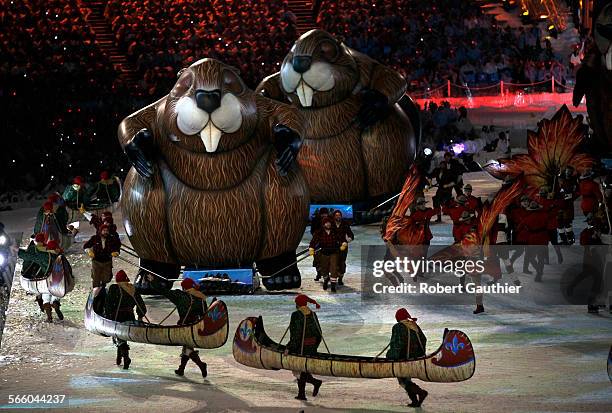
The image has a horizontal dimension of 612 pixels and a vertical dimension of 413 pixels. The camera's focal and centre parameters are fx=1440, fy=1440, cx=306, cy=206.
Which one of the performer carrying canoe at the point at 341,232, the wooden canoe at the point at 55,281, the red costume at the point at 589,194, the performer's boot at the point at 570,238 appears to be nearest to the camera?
the wooden canoe at the point at 55,281

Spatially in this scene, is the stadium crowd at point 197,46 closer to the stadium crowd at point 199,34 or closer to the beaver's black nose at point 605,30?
the stadium crowd at point 199,34

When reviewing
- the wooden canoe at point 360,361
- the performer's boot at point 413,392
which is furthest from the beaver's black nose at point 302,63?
the performer's boot at point 413,392

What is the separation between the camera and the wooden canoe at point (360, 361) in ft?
35.7

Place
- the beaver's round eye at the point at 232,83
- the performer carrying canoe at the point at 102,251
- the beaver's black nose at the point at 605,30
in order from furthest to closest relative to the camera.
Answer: the beaver's black nose at the point at 605,30 < the performer carrying canoe at the point at 102,251 < the beaver's round eye at the point at 232,83

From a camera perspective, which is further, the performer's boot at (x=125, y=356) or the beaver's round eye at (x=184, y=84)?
the beaver's round eye at (x=184, y=84)

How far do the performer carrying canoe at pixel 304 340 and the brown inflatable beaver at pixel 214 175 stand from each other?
3201 mm

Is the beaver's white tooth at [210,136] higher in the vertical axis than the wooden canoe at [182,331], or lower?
higher

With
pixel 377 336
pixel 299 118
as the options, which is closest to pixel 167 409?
pixel 377 336

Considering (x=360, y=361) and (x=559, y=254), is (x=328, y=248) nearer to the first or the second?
(x=559, y=254)

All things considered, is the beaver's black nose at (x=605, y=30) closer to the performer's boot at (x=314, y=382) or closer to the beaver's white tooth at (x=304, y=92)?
the beaver's white tooth at (x=304, y=92)

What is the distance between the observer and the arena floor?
11.1 metres

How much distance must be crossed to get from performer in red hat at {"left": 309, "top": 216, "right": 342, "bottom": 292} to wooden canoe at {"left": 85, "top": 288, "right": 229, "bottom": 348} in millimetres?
3188

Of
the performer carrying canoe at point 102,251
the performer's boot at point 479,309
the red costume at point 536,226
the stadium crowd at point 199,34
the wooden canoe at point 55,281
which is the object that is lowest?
the performer's boot at point 479,309

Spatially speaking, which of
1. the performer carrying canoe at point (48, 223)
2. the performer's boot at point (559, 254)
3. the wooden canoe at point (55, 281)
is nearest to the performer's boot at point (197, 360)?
the wooden canoe at point (55, 281)
